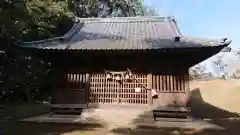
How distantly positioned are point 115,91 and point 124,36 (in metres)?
3.47

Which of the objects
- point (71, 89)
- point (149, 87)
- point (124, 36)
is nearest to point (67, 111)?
point (71, 89)

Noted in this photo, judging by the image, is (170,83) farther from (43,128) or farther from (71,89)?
(43,128)

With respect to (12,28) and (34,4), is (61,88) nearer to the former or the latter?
(12,28)

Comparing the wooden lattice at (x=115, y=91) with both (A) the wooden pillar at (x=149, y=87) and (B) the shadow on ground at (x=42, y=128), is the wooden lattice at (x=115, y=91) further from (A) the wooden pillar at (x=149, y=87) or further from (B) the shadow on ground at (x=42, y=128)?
(B) the shadow on ground at (x=42, y=128)

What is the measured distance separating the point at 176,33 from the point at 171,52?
3.15 m

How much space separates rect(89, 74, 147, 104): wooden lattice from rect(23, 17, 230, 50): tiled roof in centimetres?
180

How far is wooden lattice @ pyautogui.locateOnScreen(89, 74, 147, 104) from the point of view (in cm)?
1441

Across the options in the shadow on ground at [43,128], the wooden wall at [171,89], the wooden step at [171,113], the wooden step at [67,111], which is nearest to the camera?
the shadow on ground at [43,128]

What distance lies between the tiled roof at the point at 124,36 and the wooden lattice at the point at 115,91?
180 centimetres

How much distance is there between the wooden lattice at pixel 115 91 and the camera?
1441 cm

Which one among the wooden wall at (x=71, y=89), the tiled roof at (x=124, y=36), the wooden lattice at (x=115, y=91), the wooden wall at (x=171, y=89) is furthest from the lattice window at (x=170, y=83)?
the wooden wall at (x=71, y=89)

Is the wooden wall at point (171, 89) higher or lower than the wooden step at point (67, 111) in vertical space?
higher

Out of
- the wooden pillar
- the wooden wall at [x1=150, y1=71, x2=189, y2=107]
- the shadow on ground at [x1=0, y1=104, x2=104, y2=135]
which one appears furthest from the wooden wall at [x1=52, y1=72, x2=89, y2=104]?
the wooden wall at [x1=150, y1=71, x2=189, y2=107]

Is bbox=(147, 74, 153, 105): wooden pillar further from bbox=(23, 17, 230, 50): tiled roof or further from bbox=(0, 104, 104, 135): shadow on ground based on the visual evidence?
bbox=(0, 104, 104, 135): shadow on ground
